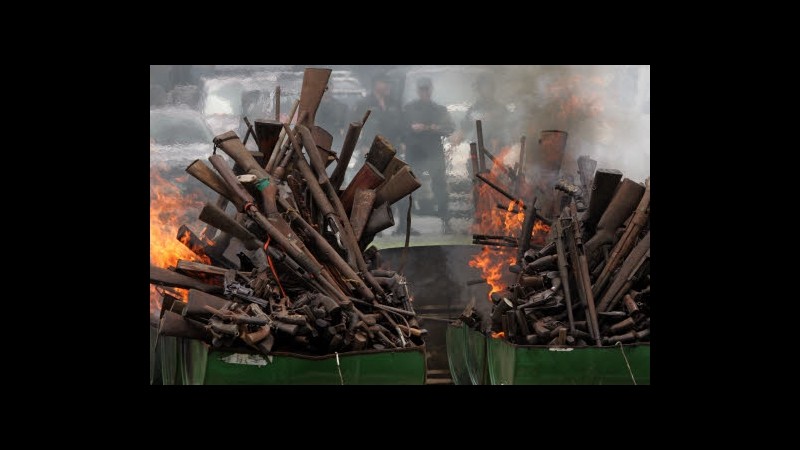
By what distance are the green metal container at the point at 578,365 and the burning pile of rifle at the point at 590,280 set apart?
0.17 metres

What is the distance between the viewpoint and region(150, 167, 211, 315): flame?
12602 mm

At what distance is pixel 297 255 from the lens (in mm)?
9297

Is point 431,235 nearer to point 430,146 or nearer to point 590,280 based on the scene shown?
point 430,146

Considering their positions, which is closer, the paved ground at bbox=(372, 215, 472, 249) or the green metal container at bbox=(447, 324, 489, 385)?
the green metal container at bbox=(447, 324, 489, 385)

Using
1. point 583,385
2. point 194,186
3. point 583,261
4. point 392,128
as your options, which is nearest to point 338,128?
point 392,128

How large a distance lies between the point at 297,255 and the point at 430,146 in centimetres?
616

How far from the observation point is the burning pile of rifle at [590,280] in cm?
974

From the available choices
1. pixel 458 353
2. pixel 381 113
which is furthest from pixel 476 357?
pixel 381 113

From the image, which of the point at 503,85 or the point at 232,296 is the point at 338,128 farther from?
the point at 232,296

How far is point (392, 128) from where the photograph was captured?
1504 centimetres

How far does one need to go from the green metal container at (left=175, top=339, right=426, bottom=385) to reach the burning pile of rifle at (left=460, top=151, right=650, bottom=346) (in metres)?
1.58

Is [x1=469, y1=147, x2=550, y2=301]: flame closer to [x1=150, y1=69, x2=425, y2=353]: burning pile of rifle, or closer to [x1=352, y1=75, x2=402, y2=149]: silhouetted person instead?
[x1=352, y1=75, x2=402, y2=149]: silhouetted person

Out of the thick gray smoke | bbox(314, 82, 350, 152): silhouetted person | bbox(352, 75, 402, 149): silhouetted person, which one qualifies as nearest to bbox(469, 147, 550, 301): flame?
the thick gray smoke

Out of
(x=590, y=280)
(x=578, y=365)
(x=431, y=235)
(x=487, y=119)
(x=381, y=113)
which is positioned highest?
(x=381, y=113)
